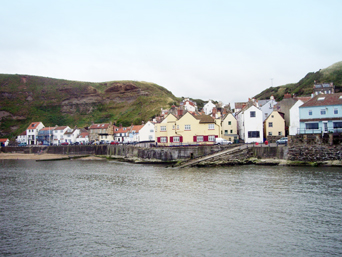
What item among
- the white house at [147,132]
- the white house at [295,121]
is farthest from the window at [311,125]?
the white house at [147,132]

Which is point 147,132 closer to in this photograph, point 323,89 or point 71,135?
point 71,135

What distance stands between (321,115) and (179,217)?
38.2 meters

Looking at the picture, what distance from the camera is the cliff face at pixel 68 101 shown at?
436 feet

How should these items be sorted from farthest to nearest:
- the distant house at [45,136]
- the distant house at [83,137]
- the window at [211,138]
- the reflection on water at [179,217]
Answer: the distant house at [45,136] → the distant house at [83,137] → the window at [211,138] → the reflection on water at [179,217]

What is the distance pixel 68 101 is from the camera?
153000mm

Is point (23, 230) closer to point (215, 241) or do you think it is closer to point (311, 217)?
point (215, 241)

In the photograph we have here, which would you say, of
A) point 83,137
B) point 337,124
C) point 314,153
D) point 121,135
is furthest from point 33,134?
point 337,124

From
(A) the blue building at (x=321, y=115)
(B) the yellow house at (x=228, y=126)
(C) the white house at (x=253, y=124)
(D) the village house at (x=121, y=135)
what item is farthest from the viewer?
(D) the village house at (x=121, y=135)

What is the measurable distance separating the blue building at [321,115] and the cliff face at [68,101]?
75.4 metres

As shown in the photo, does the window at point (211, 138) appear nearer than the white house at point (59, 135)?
Yes

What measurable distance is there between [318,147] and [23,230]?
4245cm

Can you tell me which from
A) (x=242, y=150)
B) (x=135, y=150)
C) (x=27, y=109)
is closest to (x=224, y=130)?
(x=242, y=150)

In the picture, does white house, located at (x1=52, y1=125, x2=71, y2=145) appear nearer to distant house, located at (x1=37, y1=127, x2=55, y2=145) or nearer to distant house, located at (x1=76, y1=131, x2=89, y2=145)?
distant house, located at (x1=37, y1=127, x2=55, y2=145)

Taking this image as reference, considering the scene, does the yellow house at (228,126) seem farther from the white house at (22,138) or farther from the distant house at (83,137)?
the white house at (22,138)
